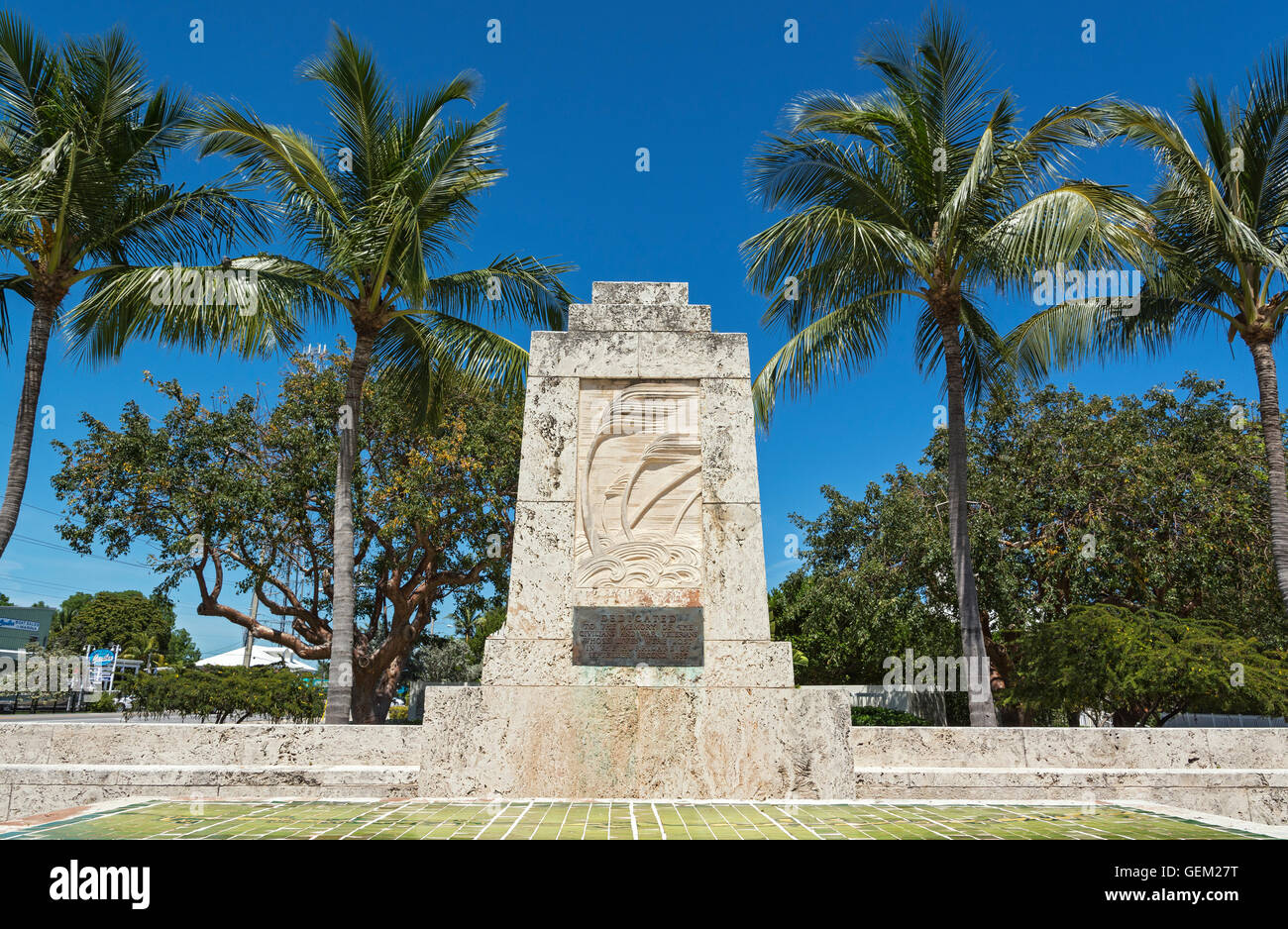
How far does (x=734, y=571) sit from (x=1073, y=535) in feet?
41.0

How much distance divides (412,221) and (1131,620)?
13.3 m

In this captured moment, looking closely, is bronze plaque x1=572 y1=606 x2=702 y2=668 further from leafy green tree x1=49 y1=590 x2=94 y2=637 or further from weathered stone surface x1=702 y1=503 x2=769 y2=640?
leafy green tree x1=49 y1=590 x2=94 y2=637

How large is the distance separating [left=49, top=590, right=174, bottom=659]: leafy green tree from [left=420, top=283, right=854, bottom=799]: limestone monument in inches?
2282

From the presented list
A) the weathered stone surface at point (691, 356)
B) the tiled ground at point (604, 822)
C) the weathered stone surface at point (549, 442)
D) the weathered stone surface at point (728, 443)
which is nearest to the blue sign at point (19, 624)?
the weathered stone surface at point (549, 442)

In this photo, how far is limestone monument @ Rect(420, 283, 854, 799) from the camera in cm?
743

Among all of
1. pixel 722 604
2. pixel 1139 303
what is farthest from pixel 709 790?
pixel 1139 303

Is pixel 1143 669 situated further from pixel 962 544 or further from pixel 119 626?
pixel 119 626

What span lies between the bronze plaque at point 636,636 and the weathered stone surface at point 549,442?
54.1 inches

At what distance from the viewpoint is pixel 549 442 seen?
8.90 m

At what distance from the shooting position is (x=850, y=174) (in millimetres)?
12688

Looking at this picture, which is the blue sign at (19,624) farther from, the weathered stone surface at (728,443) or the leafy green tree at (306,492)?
the weathered stone surface at (728,443)

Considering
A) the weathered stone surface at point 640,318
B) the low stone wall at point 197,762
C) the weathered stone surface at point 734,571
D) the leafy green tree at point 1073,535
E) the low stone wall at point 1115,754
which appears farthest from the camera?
the leafy green tree at point 1073,535

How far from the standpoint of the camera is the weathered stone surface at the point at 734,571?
8.21m

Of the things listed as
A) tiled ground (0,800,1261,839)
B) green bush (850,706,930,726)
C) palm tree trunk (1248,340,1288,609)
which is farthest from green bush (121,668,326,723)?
palm tree trunk (1248,340,1288,609)
